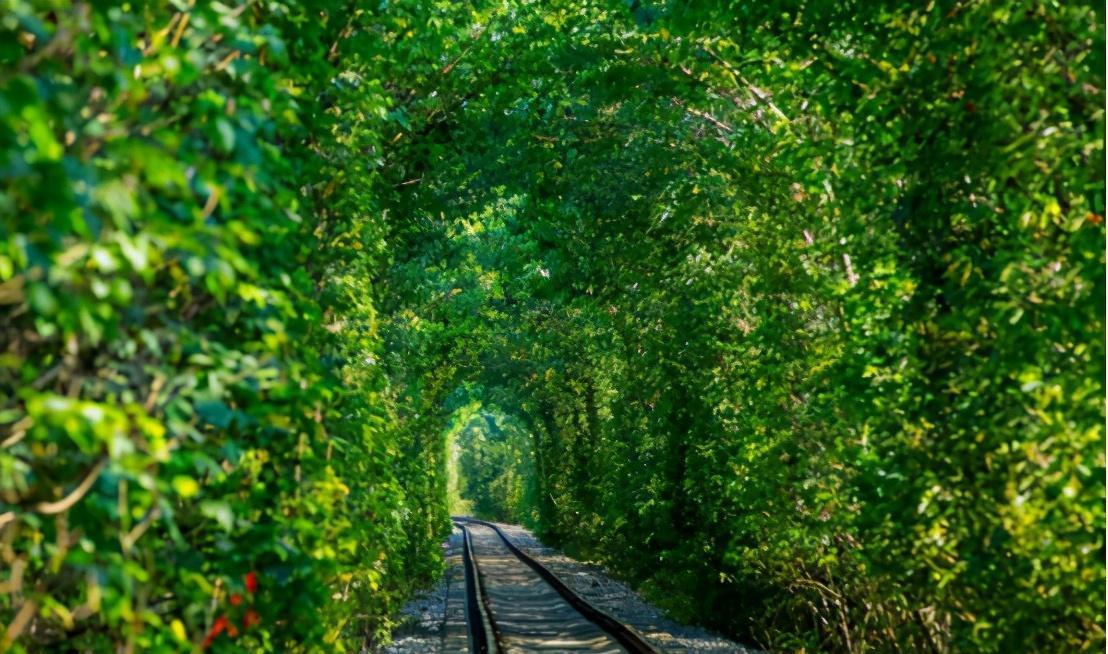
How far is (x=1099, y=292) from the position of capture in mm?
5719

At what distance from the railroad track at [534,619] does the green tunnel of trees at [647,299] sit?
2625 mm

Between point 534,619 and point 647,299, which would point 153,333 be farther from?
point 534,619

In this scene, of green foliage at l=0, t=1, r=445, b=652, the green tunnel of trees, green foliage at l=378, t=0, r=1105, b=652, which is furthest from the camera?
green foliage at l=378, t=0, r=1105, b=652

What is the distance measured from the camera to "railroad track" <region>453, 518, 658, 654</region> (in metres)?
17.9

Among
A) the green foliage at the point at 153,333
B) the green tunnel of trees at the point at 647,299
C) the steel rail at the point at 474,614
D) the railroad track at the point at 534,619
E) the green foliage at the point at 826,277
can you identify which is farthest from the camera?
the steel rail at the point at 474,614

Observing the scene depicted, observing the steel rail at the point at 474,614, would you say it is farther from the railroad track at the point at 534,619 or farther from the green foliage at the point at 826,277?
the green foliage at the point at 826,277

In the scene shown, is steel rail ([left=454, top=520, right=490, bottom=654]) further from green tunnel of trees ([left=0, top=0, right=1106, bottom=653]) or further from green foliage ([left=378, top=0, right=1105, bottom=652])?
green foliage ([left=378, top=0, right=1105, bottom=652])

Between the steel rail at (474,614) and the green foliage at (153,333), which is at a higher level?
the green foliage at (153,333)

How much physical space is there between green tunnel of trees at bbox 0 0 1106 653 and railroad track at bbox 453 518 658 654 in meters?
2.63

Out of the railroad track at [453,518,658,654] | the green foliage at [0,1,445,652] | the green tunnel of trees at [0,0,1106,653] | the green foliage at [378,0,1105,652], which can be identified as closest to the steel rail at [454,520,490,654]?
the railroad track at [453,518,658,654]

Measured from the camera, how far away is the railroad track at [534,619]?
17891 mm

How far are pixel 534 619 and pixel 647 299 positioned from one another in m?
8.27

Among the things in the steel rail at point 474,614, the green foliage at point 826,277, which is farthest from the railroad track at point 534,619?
the green foliage at point 826,277

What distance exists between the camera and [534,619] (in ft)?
74.7
